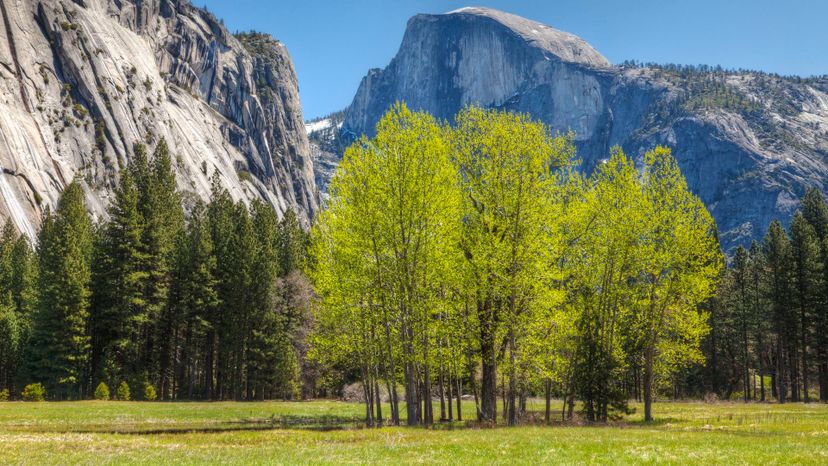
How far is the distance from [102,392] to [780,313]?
7008cm

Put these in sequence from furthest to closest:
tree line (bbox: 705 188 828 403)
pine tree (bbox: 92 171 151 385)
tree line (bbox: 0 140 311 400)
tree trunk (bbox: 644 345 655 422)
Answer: tree line (bbox: 705 188 828 403) → pine tree (bbox: 92 171 151 385) → tree line (bbox: 0 140 311 400) → tree trunk (bbox: 644 345 655 422)

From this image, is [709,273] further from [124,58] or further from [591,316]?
[124,58]

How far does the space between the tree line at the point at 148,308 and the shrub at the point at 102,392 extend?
364 cm

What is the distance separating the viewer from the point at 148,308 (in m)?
61.2

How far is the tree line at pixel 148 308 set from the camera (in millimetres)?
57188

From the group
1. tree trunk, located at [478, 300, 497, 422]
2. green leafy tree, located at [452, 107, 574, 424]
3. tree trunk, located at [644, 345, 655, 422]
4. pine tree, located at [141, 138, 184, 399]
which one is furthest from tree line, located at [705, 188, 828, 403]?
pine tree, located at [141, 138, 184, 399]

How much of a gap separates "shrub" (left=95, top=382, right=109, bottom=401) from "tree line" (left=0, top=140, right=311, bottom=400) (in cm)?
364

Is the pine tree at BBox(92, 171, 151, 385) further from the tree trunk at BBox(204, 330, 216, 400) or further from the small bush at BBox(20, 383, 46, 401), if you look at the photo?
the tree trunk at BBox(204, 330, 216, 400)

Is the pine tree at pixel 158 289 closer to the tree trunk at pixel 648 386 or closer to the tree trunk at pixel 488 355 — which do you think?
the tree trunk at pixel 488 355

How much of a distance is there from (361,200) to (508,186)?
26.1ft

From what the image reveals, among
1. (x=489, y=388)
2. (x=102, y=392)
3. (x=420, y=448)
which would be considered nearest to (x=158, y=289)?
(x=102, y=392)

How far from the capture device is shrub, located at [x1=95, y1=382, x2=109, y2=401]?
54781 mm

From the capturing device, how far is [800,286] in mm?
63938

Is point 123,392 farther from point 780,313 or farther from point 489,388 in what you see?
point 780,313
